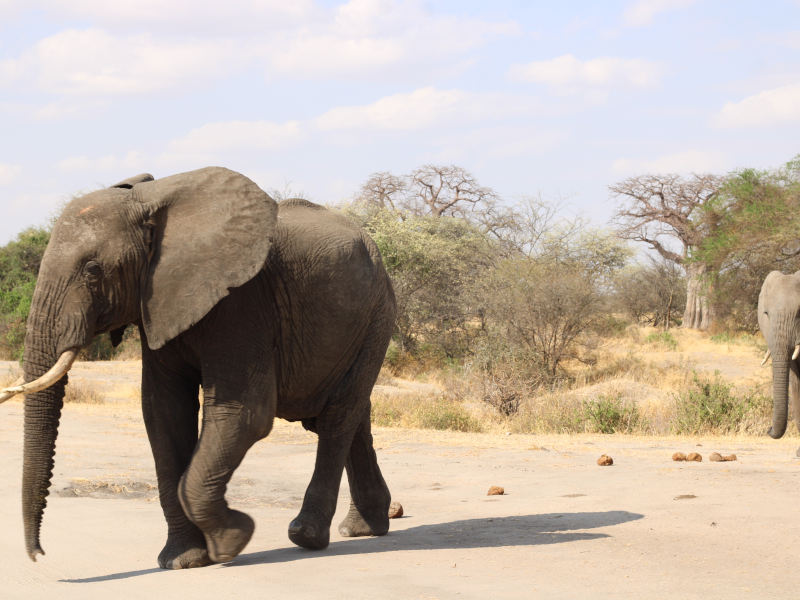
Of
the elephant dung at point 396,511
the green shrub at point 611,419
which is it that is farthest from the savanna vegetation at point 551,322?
the elephant dung at point 396,511

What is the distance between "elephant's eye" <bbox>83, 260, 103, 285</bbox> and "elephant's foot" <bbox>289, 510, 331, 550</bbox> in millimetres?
1887

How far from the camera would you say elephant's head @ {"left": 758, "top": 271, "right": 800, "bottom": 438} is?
12.1m

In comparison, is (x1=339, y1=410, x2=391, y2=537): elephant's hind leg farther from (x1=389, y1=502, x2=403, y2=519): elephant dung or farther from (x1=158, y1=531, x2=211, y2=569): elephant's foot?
(x1=158, y1=531, x2=211, y2=569): elephant's foot

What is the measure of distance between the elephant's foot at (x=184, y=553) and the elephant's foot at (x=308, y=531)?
0.54 meters

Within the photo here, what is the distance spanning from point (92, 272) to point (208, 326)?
0.68 meters

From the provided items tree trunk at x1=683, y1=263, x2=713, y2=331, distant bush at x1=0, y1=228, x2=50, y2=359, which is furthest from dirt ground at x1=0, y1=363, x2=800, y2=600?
tree trunk at x1=683, y1=263, x2=713, y2=331

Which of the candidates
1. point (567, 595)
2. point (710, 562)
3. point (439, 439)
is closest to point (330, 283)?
point (567, 595)

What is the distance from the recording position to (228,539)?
564 cm

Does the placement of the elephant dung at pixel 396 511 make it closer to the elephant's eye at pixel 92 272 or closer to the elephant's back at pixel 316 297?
the elephant's back at pixel 316 297

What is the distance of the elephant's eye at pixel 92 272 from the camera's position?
206 inches

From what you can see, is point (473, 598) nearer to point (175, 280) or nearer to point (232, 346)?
point (232, 346)

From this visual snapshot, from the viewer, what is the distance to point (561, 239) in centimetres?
3653

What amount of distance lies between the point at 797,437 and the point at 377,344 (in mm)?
9788

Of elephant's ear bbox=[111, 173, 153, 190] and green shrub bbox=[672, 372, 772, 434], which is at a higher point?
elephant's ear bbox=[111, 173, 153, 190]
